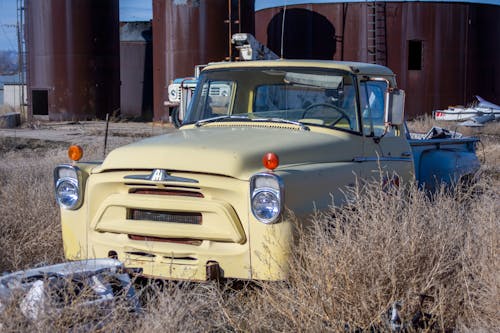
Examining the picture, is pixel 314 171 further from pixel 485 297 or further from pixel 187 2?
pixel 187 2

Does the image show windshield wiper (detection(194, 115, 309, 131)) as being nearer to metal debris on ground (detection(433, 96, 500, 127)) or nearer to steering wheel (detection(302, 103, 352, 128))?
steering wheel (detection(302, 103, 352, 128))

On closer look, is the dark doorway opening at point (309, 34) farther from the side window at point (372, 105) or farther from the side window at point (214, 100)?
the side window at point (372, 105)

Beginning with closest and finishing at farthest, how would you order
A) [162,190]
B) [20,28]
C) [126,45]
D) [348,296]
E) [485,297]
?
[348,296]
[485,297]
[162,190]
[20,28]
[126,45]

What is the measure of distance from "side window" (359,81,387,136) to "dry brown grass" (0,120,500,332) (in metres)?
1.13

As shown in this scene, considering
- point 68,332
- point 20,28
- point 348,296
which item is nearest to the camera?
point 68,332

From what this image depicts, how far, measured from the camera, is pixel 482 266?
529cm

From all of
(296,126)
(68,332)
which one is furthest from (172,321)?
(296,126)

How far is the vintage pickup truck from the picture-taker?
212 inches

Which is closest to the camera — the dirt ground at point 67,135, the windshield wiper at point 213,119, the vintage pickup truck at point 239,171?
the vintage pickup truck at point 239,171

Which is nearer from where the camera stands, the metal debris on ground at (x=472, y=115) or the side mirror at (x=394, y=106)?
the side mirror at (x=394, y=106)

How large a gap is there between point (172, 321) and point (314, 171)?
1.84 meters

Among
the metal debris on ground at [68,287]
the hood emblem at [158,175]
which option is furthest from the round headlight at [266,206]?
the metal debris on ground at [68,287]

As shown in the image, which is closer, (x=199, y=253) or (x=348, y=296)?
(x=348, y=296)

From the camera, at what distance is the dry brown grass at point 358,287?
15.2ft
